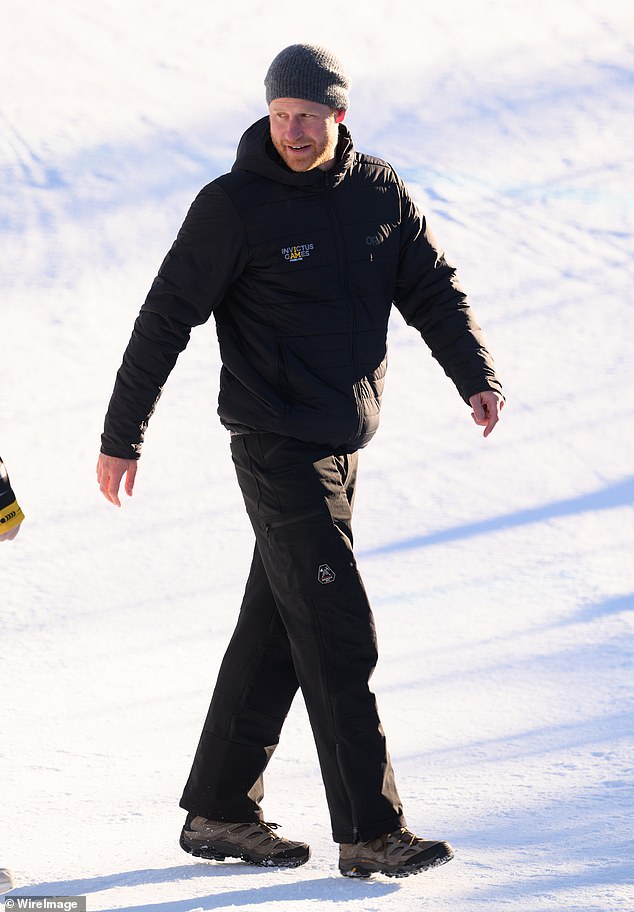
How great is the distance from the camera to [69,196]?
835 centimetres

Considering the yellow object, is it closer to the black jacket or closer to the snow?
the black jacket

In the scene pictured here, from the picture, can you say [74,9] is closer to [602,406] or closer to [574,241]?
[574,241]

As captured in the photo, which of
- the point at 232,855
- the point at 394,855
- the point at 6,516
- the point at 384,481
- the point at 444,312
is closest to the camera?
the point at 6,516

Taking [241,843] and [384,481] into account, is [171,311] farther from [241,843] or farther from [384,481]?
[384,481]

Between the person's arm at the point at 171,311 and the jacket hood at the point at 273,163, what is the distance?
0.09 metres

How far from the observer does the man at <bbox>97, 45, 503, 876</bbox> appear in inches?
94.1

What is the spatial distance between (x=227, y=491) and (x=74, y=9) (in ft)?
22.1

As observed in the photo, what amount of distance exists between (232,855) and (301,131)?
140 cm

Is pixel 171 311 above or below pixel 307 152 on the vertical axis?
below

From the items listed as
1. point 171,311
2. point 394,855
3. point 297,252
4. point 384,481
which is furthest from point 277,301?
point 384,481

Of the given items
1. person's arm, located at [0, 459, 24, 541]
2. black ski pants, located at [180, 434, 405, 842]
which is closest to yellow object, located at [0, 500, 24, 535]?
person's arm, located at [0, 459, 24, 541]

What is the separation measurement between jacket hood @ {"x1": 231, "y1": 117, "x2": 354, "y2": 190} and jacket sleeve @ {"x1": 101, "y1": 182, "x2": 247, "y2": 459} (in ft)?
0.30

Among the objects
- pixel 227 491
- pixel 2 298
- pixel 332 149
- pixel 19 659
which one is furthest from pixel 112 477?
pixel 2 298

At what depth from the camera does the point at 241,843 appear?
2.53m
